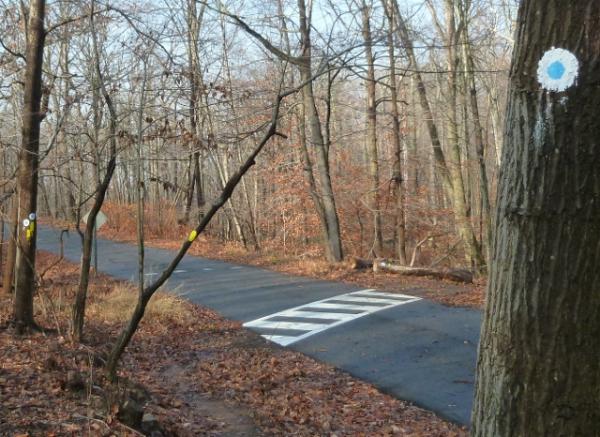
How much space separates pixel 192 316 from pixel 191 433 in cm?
571

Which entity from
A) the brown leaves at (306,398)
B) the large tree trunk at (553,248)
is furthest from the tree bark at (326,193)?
the large tree trunk at (553,248)

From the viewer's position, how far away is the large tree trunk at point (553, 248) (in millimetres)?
2094

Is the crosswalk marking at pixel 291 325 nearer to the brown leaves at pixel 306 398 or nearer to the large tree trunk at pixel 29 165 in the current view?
the brown leaves at pixel 306 398

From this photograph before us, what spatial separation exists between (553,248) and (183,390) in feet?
19.1

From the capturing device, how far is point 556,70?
2137 millimetres

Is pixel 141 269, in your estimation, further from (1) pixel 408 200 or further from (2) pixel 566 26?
(1) pixel 408 200

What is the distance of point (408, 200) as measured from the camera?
23500 mm

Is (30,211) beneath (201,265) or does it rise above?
above

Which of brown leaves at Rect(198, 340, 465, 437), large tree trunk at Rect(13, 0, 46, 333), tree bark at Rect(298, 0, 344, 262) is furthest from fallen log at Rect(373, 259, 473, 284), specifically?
large tree trunk at Rect(13, 0, 46, 333)

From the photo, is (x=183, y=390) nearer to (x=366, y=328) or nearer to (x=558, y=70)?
(x=366, y=328)

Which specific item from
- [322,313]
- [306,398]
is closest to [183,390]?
[306,398]

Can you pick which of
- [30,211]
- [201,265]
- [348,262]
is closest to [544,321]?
[30,211]

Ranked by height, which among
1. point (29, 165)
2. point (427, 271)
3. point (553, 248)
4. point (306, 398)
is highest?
point (29, 165)

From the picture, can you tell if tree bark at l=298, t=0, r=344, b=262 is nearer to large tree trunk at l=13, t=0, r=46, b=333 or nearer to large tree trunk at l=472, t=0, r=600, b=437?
large tree trunk at l=13, t=0, r=46, b=333
